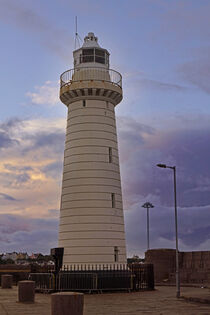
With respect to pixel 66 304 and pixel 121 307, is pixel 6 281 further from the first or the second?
pixel 66 304

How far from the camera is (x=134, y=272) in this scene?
30656 mm

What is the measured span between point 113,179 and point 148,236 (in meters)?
40.5

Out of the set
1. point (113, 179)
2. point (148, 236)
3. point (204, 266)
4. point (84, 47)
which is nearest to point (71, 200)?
point (113, 179)

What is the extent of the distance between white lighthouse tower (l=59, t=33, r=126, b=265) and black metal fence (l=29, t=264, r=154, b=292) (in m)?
0.52

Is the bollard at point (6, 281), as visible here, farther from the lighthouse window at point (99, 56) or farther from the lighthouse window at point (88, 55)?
the lighthouse window at point (99, 56)

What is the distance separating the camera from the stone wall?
40969 mm

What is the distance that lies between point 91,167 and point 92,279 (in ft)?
24.3

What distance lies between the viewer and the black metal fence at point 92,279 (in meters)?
28.6

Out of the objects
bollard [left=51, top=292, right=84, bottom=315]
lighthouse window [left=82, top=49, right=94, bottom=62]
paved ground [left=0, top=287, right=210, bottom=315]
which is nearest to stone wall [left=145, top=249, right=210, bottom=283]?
paved ground [left=0, top=287, right=210, bottom=315]

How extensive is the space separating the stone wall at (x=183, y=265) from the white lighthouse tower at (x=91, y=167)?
13311mm

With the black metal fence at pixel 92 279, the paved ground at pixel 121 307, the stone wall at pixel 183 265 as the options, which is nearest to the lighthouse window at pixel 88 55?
the black metal fence at pixel 92 279

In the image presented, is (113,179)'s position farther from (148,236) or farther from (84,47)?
(148,236)

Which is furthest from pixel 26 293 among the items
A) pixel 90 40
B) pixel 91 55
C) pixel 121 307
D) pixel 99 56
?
pixel 90 40

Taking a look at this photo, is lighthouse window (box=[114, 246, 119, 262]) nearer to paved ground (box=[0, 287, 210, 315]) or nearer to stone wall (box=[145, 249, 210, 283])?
paved ground (box=[0, 287, 210, 315])
